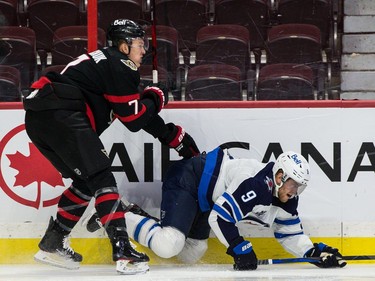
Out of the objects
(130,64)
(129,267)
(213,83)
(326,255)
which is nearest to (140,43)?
(130,64)

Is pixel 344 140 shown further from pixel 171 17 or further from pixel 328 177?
pixel 171 17

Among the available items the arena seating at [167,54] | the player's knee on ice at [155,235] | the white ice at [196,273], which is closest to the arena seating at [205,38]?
the arena seating at [167,54]

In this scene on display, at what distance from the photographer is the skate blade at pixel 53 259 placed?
527 centimetres

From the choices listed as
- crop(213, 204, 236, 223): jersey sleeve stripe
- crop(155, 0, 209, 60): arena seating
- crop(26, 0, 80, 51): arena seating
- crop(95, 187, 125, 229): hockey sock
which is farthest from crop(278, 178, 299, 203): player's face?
crop(26, 0, 80, 51): arena seating

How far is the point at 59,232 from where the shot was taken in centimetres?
530

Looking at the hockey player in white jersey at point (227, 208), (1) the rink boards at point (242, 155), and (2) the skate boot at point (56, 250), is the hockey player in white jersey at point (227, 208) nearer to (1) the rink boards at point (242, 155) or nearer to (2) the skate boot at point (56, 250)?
(1) the rink boards at point (242, 155)

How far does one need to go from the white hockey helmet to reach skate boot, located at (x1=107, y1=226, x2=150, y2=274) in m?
0.80

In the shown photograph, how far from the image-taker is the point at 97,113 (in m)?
5.15

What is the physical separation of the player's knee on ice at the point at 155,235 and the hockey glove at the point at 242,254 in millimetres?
294

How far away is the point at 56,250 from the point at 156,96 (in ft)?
3.06

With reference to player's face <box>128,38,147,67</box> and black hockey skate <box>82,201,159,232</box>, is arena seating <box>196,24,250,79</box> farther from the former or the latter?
black hockey skate <box>82,201,159,232</box>

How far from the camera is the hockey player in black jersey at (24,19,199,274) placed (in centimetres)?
498

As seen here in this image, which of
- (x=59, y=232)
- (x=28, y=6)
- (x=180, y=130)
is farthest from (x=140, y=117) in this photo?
(x=28, y=6)

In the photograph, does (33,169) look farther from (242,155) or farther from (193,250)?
(242,155)
